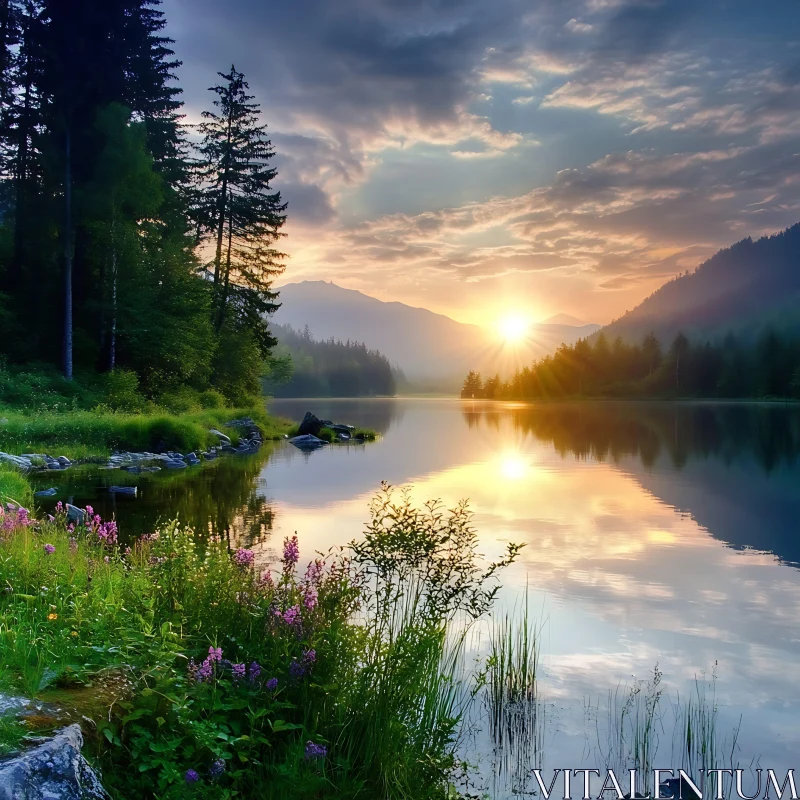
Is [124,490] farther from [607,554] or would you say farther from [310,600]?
[310,600]

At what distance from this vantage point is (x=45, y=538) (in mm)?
8586

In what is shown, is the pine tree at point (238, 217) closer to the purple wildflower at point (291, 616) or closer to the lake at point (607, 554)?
the lake at point (607, 554)

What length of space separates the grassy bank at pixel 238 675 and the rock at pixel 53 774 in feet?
0.82

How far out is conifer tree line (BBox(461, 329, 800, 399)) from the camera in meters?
114

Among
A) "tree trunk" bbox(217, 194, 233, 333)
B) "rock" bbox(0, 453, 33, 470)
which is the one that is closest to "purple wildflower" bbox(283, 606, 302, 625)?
"rock" bbox(0, 453, 33, 470)

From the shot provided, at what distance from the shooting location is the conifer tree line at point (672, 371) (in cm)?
11400

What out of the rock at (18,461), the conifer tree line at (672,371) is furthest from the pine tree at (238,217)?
the conifer tree line at (672,371)

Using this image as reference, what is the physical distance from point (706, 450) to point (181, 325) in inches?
1219

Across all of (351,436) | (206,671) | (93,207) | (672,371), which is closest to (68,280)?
(93,207)

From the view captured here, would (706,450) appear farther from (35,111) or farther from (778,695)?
(35,111)

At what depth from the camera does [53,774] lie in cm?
335

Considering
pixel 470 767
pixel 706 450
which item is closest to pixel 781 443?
pixel 706 450

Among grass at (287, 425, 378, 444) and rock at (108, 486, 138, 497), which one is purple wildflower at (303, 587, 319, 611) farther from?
grass at (287, 425, 378, 444)

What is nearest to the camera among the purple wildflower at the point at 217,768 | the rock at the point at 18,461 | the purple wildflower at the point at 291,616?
the purple wildflower at the point at 217,768
